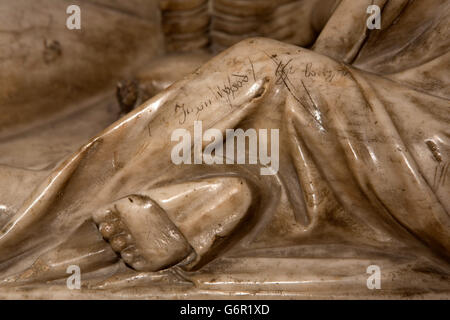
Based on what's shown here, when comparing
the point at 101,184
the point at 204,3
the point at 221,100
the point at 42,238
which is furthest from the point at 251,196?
the point at 204,3

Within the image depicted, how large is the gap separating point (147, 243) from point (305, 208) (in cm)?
35

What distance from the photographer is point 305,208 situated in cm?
131

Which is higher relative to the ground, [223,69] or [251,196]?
[223,69]

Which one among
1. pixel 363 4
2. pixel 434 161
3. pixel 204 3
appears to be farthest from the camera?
pixel 204 3

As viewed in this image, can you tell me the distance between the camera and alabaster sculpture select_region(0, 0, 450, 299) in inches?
49.0

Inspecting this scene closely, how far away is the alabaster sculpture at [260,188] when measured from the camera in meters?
1.25

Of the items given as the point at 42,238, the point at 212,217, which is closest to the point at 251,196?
the point at 212,217

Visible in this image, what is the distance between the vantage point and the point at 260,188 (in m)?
1.29

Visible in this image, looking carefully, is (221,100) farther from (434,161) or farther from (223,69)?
(434,161)

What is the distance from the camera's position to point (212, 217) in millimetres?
1240

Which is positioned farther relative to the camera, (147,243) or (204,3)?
(204,3)

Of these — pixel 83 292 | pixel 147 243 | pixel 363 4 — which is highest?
pixel 363 4

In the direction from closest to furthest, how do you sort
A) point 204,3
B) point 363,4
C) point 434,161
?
point 434,161 < point 363,4 < point 204,3

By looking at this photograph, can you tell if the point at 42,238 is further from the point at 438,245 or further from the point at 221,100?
the point at 438,245
